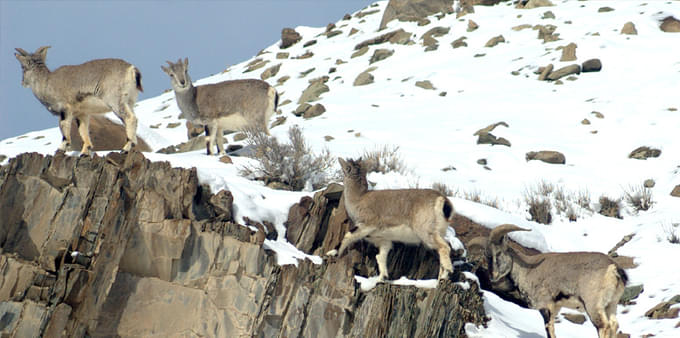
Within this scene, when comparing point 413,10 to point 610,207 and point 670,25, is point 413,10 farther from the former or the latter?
point 610,207

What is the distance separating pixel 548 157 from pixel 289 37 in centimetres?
3026

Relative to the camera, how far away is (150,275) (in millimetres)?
8461

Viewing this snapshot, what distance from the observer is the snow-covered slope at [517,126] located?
12125 mm

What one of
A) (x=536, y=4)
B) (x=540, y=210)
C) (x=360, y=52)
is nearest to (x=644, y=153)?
(x=540, y=210)

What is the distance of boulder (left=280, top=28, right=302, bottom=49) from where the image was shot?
46062 mm

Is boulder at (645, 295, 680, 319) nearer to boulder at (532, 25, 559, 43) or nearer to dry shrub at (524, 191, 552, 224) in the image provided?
dry shrub at (524, 191, 552, 224)

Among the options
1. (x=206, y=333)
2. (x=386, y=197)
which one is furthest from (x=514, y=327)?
(x=206, y=333)

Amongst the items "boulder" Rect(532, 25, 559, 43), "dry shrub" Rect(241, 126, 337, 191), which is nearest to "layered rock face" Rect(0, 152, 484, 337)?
"dry shrub" Rect(241, 126, 337, 191)

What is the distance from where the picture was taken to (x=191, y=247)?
8484 millimetres

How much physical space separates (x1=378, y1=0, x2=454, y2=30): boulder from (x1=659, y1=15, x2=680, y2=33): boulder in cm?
1475

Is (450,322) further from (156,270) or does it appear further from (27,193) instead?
(27,193)

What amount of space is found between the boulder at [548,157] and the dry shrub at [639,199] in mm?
2758

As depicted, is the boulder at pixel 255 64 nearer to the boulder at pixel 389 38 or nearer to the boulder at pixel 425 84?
the boulder at pixel 389 38

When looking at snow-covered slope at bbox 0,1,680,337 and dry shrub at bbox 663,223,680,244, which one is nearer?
snow-covered slope at bbox 0,1,680,337
